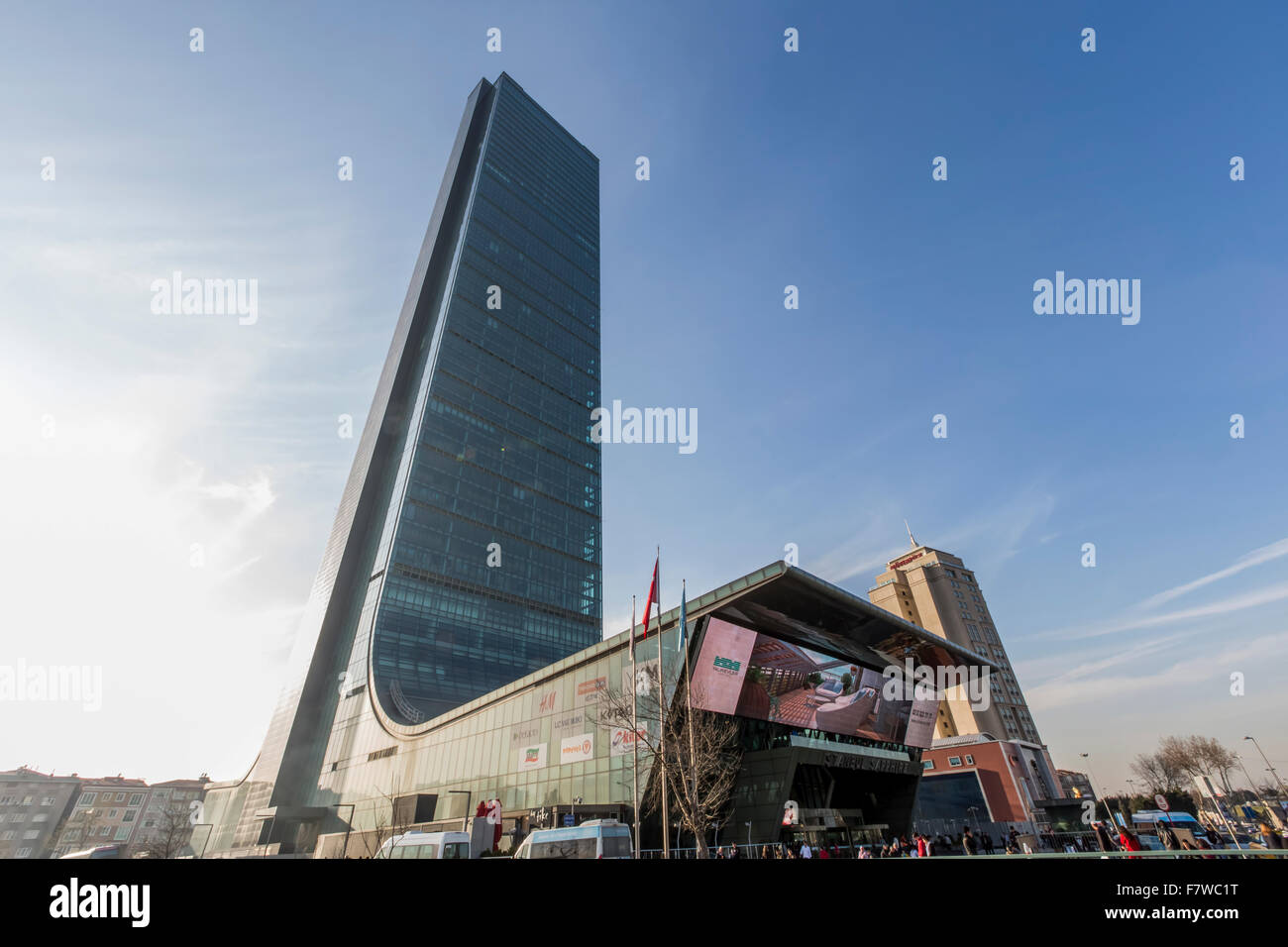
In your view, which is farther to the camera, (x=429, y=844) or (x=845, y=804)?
(x=845, y=804)

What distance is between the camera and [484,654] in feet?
263

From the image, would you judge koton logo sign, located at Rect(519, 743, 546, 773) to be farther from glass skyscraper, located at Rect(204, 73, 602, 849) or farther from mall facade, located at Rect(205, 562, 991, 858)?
glass skyscraper, located at Rect(204, 73, 602, 849)

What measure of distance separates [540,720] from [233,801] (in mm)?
59561

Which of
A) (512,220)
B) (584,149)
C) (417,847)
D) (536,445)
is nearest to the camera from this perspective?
(417,847)

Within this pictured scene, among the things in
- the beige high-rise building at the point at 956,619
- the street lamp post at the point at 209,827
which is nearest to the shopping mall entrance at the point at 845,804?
the beige high-rise building at the point at 956,619

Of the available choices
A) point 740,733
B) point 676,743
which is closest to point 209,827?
point 740,733

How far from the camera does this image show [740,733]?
132ft

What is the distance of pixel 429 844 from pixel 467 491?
72.3 metres

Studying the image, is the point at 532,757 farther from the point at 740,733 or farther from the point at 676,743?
the point at 676,743

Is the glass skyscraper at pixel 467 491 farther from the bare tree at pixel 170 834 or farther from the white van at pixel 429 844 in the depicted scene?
the white van at pixel 429 844

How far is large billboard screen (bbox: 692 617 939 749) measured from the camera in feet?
122
